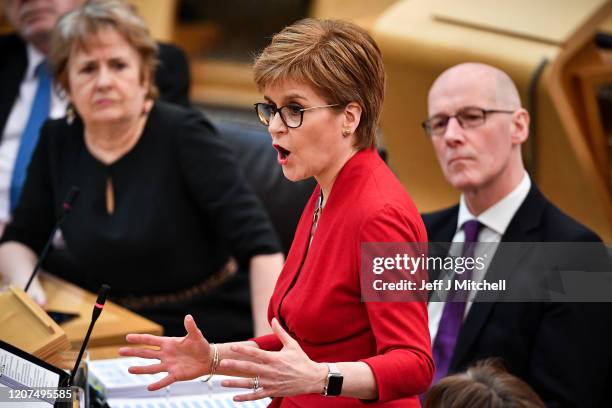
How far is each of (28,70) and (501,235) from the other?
180 cm

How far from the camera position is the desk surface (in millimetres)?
1926

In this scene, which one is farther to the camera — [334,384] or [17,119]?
[17,119]

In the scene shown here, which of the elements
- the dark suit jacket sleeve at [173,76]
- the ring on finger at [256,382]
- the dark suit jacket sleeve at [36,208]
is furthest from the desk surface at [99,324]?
the dark suit jacket sleeve at [173,76]

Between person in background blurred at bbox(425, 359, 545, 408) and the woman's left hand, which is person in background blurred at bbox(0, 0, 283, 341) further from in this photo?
the woman's left hand

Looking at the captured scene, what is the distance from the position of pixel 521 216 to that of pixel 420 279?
27.6 inches

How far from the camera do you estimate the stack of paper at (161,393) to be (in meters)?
1.63

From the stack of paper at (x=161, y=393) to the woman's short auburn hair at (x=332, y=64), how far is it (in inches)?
22.9

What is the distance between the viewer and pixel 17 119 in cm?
296

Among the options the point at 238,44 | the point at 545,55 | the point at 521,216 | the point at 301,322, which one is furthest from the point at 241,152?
the point at 238,44

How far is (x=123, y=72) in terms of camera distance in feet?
7.51

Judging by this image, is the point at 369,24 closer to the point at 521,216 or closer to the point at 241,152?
the point at 241,152

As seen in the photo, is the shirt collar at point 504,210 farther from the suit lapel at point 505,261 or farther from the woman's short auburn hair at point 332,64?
the woman's short auburn hair at point 332,64

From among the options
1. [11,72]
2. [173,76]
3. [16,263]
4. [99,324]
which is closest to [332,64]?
[99,324]

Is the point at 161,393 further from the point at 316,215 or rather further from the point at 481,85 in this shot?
the point at 481,85
